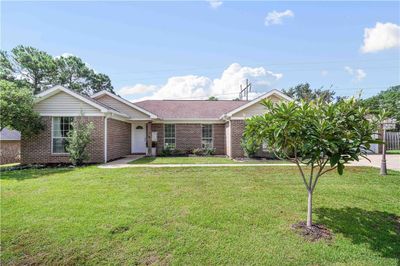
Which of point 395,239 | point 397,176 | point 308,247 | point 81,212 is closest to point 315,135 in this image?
point 308,247

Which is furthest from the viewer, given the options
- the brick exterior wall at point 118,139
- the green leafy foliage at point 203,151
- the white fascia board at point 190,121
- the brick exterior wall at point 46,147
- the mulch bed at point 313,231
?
the white fascia board at point 190,121

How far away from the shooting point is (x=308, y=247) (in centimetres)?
410

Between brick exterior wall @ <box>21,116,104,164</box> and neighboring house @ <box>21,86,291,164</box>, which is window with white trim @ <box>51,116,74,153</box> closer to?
neighboring house @ <box>21,86,291,164</box>

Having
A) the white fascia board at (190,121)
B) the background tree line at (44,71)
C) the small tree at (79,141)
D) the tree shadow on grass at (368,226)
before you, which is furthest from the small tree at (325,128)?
the background tree line at (44,71)

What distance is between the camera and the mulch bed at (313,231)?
446cm

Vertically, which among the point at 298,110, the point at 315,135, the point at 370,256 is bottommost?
the point at 370,256

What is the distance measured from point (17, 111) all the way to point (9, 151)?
316 inches

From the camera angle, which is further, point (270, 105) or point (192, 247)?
point (270, 105)

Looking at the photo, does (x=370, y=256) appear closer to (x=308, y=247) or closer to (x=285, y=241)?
(x=308, y=247)

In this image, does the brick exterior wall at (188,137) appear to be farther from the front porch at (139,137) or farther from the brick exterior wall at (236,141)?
the brick exterior wall at (236,141)

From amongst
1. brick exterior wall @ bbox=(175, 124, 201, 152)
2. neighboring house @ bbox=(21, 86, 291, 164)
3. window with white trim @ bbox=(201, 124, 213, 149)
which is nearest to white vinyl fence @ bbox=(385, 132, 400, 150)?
neighboring house @ bbox=(21, 86, 291, 164)

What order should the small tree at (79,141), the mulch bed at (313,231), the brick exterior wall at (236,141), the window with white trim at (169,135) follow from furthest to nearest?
the window with white trim at (169,135)
the brick exterior wall at (236,141)
the small tree at (79,141)
the mulch bed at (313,231)

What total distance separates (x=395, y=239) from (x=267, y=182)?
172 inches

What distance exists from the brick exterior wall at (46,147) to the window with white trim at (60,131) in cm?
24
